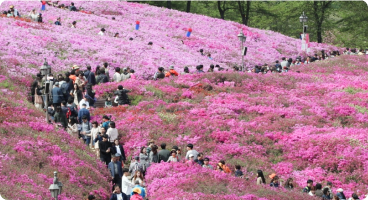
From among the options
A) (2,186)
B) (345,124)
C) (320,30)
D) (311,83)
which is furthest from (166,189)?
(320,30)

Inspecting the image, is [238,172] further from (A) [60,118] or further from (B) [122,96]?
(B) [122,96]

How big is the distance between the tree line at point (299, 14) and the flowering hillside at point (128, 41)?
42.6ft

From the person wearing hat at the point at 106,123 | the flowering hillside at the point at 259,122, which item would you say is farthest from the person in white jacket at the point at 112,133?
the flowering hillside at the point at 259,122

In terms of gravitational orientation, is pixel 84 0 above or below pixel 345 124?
above

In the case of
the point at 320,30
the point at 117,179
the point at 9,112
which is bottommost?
the point at 117,179

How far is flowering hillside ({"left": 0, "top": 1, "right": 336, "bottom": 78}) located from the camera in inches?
1548

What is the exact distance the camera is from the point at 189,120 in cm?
2889

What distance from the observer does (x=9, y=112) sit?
84.1 ft

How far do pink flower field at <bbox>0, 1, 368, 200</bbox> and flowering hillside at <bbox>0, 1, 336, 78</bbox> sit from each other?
0.15 meters

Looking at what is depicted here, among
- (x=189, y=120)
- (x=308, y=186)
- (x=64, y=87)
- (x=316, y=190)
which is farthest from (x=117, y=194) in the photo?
(x=64, y=87)

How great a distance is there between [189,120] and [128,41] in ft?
62.1

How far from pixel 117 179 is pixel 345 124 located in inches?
500

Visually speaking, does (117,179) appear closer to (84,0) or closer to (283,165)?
(283,165)

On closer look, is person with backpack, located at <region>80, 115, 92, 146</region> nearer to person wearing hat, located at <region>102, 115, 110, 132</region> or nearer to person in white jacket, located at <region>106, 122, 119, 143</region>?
person wearing hat, located at <region>102, 115, 110, 132</region>
